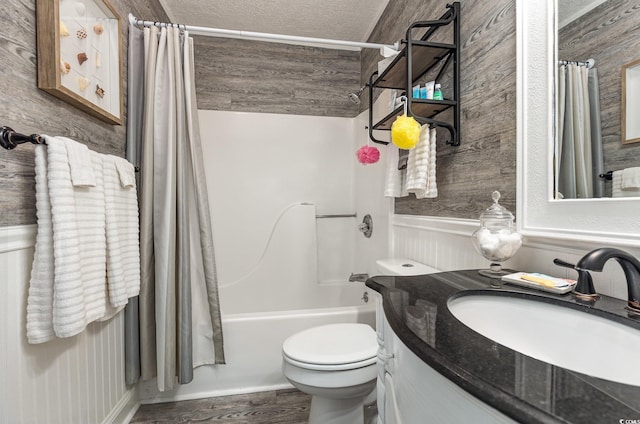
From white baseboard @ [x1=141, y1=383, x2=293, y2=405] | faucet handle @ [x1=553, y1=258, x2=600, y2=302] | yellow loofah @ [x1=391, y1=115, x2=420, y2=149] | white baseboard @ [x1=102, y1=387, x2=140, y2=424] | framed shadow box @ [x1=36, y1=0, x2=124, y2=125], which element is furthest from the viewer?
white baseboard @ [x1=141, y1=383, x2=293, y2=405]

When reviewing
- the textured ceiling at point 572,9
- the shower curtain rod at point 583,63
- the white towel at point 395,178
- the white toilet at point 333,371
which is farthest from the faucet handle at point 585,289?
the white towel at point 395,178

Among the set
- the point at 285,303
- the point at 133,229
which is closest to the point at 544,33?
the point at 133,229

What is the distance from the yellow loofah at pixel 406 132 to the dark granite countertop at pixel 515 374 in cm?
67

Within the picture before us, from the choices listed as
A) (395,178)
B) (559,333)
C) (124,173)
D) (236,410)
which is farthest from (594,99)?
(236,410)

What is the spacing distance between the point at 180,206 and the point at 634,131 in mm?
1674

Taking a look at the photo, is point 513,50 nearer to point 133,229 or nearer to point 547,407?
point 547,407

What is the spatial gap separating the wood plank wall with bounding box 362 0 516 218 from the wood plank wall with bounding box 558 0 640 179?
220 millimetres

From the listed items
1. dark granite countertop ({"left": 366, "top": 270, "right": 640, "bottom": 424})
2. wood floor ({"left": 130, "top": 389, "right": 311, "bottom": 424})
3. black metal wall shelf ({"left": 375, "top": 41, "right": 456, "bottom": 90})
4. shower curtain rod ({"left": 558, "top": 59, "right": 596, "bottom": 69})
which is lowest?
wood floor ({"left": 130, "top": 389, "right": 311, "bottom": 424})

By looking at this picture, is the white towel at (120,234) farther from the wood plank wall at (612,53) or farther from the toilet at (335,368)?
the wood plank wall at (612,53)

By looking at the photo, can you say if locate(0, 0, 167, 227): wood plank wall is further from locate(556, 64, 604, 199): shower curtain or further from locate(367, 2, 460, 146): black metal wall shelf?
locate(556, 64, 604, 199): shower curtain

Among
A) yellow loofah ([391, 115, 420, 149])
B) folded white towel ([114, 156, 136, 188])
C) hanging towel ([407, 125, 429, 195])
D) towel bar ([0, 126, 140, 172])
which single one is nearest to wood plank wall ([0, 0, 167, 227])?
towel bar ([0, 126, 140, 172])

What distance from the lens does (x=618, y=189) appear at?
66cm

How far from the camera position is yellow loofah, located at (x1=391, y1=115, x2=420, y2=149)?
3.71 ft

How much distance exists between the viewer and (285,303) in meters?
2.47
